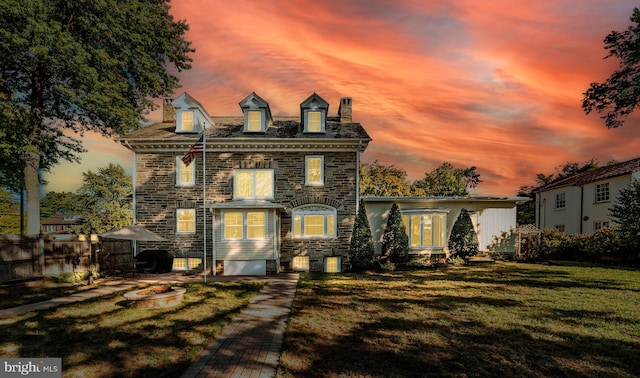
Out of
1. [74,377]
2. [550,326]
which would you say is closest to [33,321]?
[74,377]

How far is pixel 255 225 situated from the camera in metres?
16.8

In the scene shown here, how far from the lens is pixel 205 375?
493cm

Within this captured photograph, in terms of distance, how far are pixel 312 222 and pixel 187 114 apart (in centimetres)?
1011

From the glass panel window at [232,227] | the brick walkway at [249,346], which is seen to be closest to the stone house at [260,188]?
the glass panel window at [232,227]

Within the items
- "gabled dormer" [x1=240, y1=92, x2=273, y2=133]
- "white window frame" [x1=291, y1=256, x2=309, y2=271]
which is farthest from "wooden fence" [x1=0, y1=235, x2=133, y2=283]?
"gabled dormer" [x1=240, y1=92, x2=273, y2=133]

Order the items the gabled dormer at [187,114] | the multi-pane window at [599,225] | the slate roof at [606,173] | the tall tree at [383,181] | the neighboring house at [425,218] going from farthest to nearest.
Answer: the tall tree at [383,181], the multi-pane window at [599,225], the slate roof at [606,173], the neighboring house at [425,218], the gabled dormer at [187,114]

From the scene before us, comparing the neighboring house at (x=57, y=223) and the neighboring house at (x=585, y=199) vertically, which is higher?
the neighboring house at (x=585, y=199)

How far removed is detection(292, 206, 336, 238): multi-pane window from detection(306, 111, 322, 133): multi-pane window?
482 cm

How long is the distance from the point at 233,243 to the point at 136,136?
8.52 metres

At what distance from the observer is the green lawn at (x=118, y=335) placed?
5387 mm

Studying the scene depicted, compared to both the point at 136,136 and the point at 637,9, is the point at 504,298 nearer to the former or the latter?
the point at 136,136

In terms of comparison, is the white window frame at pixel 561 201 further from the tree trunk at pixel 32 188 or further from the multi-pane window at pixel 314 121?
the tree trunk at pixel 32 188

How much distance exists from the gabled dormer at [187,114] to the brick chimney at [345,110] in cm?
891

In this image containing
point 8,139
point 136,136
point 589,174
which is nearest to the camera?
point 8,139
